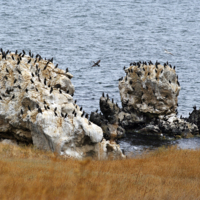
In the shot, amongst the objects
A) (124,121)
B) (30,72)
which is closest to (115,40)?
(124,121)

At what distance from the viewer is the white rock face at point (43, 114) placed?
48.7 feet

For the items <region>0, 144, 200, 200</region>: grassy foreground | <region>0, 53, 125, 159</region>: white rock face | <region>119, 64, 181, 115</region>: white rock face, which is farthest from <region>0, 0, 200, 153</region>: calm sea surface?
<region>0, 144, 200, 200</region>: grassy foreground

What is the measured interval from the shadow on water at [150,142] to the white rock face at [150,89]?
440 centimetres

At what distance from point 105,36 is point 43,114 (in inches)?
2940

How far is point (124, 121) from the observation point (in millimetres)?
28953

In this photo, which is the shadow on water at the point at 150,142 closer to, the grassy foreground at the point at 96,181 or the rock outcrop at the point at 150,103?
the rock outcrop at the point at 150,103

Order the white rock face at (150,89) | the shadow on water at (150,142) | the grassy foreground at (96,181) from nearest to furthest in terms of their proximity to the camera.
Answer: the grassy foreground at (96,181), the shadow on water at (150,142), the white rock face at (150,89)

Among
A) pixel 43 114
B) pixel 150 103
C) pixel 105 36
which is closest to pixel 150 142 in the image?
pixel 150 103

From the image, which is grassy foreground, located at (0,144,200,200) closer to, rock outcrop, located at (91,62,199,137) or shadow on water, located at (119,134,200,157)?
shadow on water, located at (119,134,200,157)

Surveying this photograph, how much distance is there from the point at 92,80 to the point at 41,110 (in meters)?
37.8

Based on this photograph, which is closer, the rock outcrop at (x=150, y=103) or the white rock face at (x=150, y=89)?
the rock outcrop at (x=150, y=103)

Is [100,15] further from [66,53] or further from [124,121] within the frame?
[124,121]

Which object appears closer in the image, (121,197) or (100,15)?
(121,197)

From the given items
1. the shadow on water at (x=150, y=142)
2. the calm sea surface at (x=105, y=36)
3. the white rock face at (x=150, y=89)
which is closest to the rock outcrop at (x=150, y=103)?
the white rock face at (x=150, y=89)
